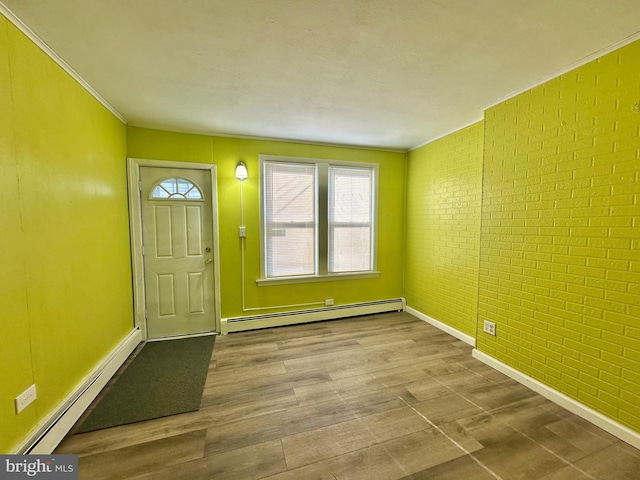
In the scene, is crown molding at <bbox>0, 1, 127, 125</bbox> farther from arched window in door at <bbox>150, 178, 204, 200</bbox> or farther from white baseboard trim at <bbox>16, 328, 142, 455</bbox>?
white baseboard trim at <bbox>16, 328, 142, 455</bbox>

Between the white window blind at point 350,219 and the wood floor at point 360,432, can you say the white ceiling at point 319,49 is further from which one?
the wood floor at point 360,432

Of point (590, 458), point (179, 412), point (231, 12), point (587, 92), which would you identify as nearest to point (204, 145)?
point (231, 12)

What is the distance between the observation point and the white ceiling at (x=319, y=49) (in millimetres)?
1338

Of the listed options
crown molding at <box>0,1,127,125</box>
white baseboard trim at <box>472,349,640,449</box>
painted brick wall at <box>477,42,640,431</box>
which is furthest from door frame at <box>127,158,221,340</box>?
white baseboard trim at <box>472,349,640,449</box>

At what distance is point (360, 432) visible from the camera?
1.70 metres

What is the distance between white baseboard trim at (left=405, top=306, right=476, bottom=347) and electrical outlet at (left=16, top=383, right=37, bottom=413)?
3562 millimetres

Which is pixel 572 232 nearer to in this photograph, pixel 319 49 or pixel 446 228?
pixel 446 228

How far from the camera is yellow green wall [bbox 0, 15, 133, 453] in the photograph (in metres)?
1.34

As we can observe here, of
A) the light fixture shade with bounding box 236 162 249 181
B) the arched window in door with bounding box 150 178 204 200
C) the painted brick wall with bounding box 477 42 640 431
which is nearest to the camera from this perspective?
the painted brick wall with bounding box 477 42 640 431

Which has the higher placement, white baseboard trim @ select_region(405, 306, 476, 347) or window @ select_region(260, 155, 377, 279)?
window @ select_region(260, 155, 377, 279)

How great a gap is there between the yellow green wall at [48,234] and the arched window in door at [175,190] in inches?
22.6

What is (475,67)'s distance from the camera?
1850 millimetres

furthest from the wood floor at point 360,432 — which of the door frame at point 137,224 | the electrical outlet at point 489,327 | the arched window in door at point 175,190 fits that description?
the arched window in door at point 175,190

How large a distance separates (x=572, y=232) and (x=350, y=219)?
7.86 ft
